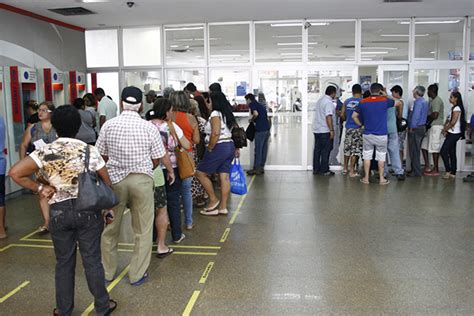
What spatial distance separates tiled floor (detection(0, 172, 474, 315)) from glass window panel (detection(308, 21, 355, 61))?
359 centimetres

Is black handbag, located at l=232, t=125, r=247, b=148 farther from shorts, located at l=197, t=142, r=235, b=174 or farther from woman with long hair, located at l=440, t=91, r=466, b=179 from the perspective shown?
woman with long hair, located at l=440, t=91, r=466, b=179

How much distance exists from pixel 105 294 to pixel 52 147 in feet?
3.45

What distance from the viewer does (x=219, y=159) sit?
208 inches

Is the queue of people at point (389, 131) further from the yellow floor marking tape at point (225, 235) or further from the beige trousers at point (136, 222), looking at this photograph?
the beige trousers at point (136, 222)

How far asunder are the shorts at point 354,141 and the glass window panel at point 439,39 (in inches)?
85.7

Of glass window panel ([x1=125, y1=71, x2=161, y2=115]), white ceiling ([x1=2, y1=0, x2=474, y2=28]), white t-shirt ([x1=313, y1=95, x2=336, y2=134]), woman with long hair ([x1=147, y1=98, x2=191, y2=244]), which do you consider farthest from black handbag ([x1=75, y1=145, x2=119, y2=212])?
glass window panel ([x1=125, y1=71, x2=161, y2=115])

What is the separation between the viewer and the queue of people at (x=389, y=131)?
24.0ft

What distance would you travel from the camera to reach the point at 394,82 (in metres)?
8.87

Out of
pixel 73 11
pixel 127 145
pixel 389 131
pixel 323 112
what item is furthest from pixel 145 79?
pixel 127 145

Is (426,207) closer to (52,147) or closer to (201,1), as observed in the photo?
(201,1)

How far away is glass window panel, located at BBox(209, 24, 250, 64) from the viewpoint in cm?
894

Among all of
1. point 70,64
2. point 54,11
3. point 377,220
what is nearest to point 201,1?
point 54,11

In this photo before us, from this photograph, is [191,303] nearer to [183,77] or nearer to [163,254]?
[163,254]

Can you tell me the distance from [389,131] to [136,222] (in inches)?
213
